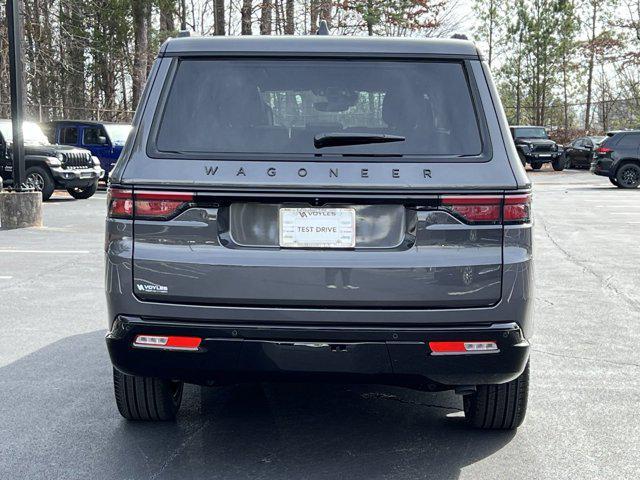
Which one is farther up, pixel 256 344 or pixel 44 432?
pixel 256 344

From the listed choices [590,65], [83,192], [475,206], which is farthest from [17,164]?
[590,65]

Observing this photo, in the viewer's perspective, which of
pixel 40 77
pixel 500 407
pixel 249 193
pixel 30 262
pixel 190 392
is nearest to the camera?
pixel 249 193

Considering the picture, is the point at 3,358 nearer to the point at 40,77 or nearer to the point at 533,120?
the point at 40,77

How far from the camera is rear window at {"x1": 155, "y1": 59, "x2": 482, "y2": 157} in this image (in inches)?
145

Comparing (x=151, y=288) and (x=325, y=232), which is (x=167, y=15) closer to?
(x=151, y=288)

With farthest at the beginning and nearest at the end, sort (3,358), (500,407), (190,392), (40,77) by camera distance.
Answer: (40,77)
(3,358)
(190,392)
(500,407)

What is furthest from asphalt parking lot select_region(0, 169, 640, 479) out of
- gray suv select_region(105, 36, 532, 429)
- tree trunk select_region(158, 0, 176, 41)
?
tree trunk select_region(158, 0, 176, 41)

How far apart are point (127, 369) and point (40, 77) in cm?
3982

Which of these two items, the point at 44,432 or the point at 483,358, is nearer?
the point at 483,358

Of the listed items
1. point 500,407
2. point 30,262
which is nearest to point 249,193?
point 500,407

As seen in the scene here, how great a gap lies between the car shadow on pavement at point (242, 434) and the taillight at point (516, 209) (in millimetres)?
1100

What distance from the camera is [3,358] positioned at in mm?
5930

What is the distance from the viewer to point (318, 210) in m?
3.60

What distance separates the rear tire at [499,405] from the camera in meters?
4.23
